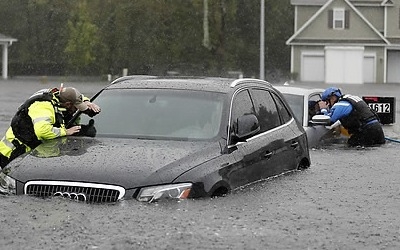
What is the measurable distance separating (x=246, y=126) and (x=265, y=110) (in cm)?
121

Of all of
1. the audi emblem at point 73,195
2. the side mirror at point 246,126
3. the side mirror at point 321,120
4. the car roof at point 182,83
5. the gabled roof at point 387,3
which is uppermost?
the gabled roof at point 387,3

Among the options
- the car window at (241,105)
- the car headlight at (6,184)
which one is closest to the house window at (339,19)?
the car window at (241,105)

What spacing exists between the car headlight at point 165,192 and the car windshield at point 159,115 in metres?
1.09

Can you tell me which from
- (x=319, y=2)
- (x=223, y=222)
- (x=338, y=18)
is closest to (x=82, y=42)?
(x=319, y=2)

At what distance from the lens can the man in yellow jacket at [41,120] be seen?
869 cm

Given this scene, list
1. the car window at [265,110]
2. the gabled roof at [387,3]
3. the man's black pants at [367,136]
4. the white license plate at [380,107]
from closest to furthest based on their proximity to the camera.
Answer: the car window at [265,110]
the man's black pants at [367,136]
the white license plate at [380,107]
the gabled roof at [387,3]

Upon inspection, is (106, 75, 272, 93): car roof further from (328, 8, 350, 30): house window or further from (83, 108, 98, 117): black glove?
(328, 8, 350, 30): house window

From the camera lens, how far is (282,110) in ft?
33.6

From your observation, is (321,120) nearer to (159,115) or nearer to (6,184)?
(159,115)

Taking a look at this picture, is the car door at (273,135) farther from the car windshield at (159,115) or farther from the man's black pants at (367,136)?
the man's black pants at (367,136)

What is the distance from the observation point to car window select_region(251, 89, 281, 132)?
31.1 ft

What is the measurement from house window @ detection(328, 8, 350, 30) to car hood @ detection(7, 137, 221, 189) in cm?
5527

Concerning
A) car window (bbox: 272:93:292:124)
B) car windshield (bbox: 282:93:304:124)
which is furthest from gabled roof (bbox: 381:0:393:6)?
car window (bbox: 272:93:292:124)

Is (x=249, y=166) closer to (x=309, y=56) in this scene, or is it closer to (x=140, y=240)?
(x=140, y=240)
